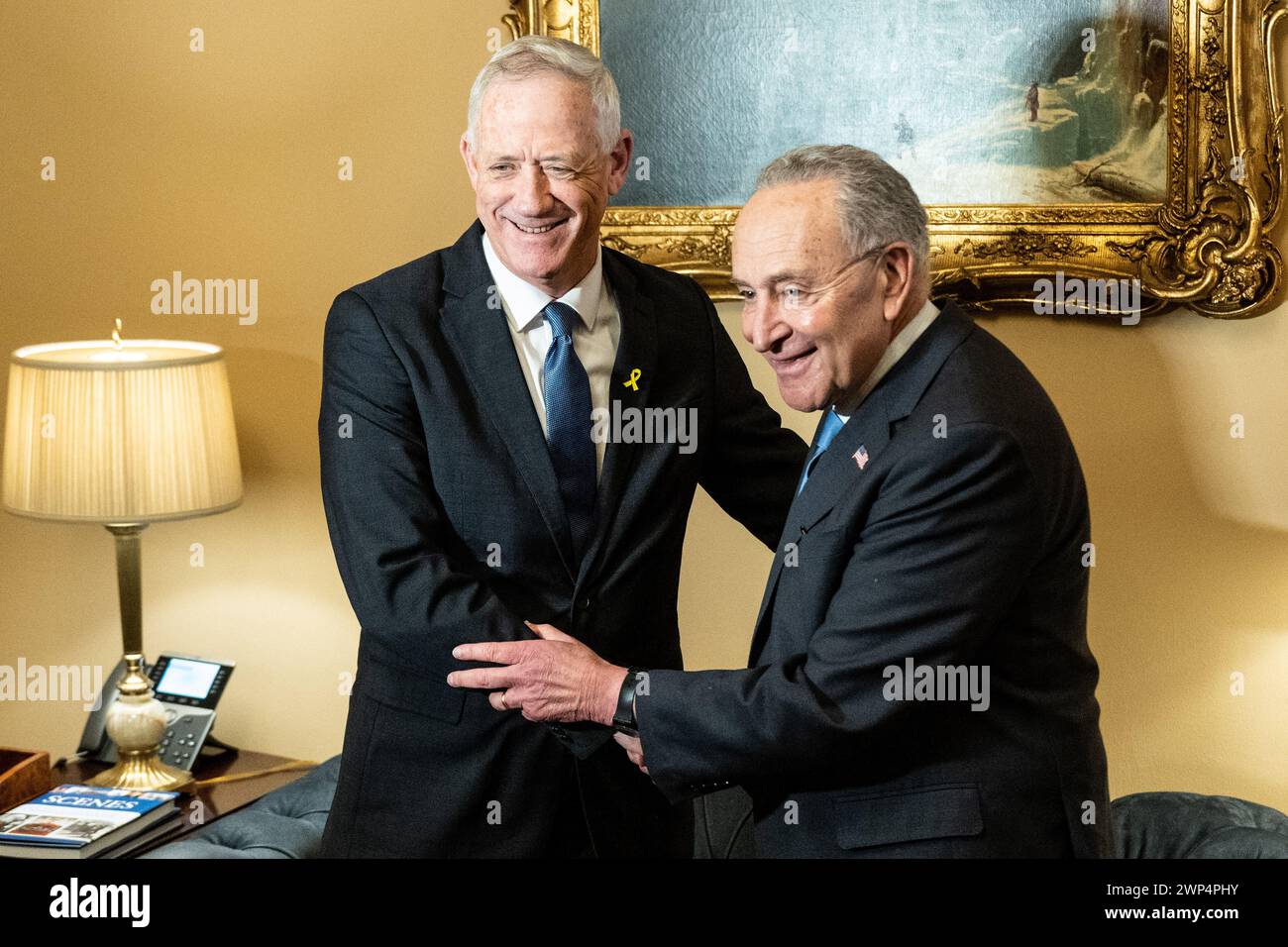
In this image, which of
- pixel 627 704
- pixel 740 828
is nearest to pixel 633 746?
pixel 627 704

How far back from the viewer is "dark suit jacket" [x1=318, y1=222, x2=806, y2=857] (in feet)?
6.66

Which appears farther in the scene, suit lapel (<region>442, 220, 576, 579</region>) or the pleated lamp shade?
the pleated lamp shade

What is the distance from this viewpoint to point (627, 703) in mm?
1942

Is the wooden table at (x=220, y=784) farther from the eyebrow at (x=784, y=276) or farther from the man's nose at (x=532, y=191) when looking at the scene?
the eyebrow at (x=784, y=276)

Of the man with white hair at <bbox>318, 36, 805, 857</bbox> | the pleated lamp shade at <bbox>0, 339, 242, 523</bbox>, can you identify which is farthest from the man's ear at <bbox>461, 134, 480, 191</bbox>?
the pleated lamp shade at <bbox>0, 339, 242, 523</bbox>

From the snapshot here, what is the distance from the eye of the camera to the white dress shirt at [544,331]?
84.4 inches

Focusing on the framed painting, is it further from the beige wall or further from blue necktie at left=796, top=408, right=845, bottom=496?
blue necktie at left=796, top=408, right=845, bottom=496

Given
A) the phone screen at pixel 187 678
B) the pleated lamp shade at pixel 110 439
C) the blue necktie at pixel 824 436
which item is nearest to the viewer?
the blue necktie at pixel 824 436

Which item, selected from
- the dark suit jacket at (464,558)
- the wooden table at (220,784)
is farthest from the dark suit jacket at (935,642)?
the wooden table at (220,784)

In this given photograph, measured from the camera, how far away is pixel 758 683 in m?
1.83

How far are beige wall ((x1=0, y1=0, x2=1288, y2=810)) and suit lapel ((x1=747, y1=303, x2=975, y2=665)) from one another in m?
1.29

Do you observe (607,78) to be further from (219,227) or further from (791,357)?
(219,227)

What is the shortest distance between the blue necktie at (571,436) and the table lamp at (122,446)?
1146 mm

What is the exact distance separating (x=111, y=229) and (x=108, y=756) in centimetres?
123
